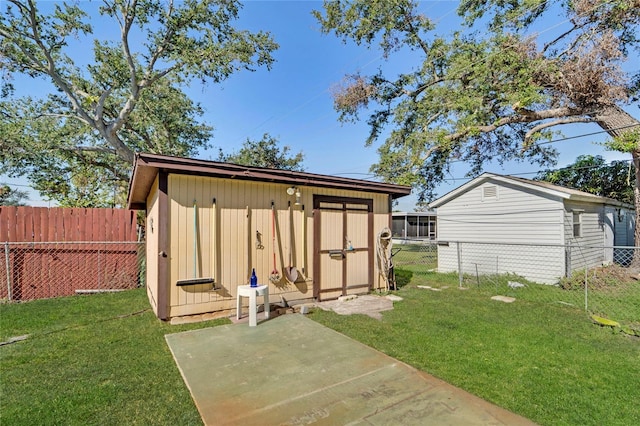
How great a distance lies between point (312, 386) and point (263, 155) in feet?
51.8

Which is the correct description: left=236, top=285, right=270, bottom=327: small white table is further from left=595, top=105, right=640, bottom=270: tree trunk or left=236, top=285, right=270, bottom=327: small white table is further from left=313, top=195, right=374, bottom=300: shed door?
left=595, top=105, right=640, bottom=270: tree trunk

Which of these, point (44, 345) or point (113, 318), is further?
point (113, 318)

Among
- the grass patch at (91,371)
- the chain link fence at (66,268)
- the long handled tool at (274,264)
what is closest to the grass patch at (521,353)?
the long handled tool at (274,264)

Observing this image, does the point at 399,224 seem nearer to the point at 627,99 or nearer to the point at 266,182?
the point at 627,99

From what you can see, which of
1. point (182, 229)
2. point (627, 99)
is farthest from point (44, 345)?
point (627, 99)

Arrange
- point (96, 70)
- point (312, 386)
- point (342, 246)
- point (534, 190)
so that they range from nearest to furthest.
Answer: point (312, 386)
point (342, 246)
point (534, 190)
point (96, 70)

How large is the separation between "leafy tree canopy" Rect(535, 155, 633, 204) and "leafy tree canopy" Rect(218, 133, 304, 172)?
504 inches

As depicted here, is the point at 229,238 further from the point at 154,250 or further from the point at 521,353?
the point at 521,353

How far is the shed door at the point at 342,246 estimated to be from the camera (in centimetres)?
546

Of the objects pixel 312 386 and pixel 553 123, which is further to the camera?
pixel 553 123

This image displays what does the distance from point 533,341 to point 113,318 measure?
228 inches

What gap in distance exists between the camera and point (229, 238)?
14.9 ft

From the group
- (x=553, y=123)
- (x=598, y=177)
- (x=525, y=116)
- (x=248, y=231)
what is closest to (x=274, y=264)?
(x=248, y=231)

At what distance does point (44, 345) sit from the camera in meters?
3.37
